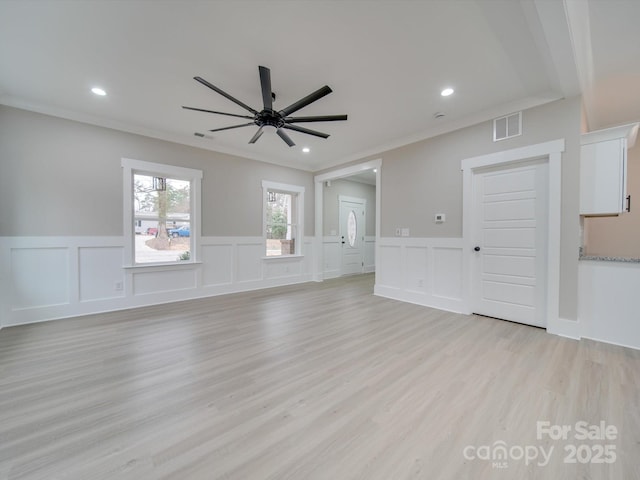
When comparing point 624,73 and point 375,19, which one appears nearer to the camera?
point 375,19

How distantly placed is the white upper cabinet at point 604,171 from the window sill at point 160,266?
556 cm

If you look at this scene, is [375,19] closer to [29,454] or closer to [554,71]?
[554,71]

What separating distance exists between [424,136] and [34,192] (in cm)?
553

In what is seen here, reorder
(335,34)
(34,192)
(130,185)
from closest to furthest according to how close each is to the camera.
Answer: (335,34)
(34,192)
(130,185)

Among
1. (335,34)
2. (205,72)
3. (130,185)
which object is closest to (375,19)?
(335,34)

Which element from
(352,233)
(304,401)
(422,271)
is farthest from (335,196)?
(304,401)

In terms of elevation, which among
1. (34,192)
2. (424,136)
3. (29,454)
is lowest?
(29,454)

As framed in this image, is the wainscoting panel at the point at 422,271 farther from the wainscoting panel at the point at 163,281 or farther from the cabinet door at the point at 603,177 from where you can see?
the wainscoting panel at the point at 163,281

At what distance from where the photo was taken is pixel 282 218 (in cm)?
595

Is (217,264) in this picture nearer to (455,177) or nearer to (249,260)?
(249,260)

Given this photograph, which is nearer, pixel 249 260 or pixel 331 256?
pixel 249 260

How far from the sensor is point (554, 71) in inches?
97.9

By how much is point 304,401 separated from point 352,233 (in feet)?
19.2

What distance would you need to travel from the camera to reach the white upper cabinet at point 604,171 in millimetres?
2658
